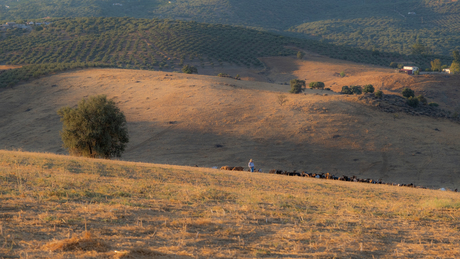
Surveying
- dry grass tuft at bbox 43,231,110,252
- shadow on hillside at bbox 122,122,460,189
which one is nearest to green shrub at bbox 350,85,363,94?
shadow on hillside at bbox 122,122,460,189

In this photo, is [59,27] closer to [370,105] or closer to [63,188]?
[370,105]

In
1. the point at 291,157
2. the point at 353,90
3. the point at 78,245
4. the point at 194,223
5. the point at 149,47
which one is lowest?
the point at 291,157

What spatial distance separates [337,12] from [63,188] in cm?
18176

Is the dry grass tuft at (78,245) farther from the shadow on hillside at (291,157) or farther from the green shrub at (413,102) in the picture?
the green shrub at (413,102)

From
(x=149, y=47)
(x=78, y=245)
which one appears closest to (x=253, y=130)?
(x=78, y=245)

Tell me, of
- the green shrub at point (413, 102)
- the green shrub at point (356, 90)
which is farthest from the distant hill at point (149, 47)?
the green shrub at point (413, 102)

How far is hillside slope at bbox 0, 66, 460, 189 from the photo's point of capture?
102 feet

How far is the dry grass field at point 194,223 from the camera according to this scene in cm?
673

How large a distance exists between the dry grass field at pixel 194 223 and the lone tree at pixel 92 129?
1147 cm

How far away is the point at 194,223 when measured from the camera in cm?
847

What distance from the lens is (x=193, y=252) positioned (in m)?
6.65

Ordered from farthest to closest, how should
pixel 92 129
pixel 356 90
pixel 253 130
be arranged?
pixel 356 90, pixel 253 130, pixel 92 129

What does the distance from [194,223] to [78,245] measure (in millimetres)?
2740

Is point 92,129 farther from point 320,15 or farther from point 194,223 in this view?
point 320,15
